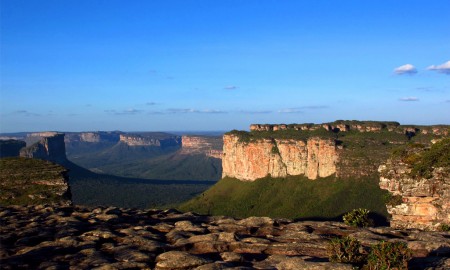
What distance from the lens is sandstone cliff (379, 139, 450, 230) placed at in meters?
29.2

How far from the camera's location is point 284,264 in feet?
60.6

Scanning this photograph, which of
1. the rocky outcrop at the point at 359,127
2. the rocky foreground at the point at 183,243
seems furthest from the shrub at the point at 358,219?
the rocky outcrop at the point at 359,127

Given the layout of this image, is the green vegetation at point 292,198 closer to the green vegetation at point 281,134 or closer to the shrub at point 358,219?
the green vegetation at point 281,134

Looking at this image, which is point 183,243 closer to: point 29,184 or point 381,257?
point 381,257

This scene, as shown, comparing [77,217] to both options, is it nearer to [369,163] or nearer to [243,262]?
[243,262]

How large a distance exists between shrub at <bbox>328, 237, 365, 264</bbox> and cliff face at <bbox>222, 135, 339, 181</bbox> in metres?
88.8

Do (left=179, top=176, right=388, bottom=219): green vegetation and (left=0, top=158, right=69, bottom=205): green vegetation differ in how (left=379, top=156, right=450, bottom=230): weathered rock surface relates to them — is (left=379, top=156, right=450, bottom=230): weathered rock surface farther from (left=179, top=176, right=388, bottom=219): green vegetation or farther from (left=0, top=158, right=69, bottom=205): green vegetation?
(left=179, top=176, right=388, bottom=219): green vegetation

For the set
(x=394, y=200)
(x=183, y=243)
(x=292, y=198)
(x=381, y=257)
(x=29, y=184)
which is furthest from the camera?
(x=292, y=198)

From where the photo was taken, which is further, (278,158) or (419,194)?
(278,158)

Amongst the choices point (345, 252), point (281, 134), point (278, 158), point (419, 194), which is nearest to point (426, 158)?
point (419, 194)

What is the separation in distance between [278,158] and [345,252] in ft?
345

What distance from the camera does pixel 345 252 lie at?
1812 centimetres

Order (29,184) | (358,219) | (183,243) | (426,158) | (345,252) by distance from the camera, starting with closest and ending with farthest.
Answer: (345,252)
(183,243)
(426,158)
(358,219)
(29,184)

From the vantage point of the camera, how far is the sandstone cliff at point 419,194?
29219 millimetres
